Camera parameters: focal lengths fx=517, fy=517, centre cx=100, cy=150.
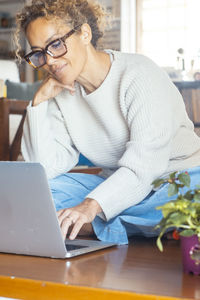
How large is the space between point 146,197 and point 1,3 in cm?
588

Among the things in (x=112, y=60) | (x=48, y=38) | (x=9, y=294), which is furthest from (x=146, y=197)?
(x=9, y=294)

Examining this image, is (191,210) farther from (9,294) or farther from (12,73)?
(12,73)

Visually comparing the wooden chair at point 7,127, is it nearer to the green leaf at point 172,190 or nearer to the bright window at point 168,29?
the green leaf at point 172,190

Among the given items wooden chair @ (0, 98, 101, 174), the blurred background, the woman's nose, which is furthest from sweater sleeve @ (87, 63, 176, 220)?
the blurred background

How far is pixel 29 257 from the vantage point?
1.16 meters

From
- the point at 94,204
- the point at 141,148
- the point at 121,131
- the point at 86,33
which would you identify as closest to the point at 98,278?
the point at 94,204

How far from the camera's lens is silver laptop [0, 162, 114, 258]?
1.04 meters

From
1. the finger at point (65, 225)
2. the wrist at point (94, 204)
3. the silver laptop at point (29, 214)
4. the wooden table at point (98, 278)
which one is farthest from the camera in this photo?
the wrist at point (94, 204)

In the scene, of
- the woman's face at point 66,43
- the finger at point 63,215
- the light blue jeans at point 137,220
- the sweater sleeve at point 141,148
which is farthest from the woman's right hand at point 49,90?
the finger at point 63,215

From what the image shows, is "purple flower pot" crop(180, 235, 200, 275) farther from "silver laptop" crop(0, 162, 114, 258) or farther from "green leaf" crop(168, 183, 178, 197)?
"silver laptop" crop(0, 162, 114, 258)

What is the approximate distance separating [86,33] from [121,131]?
12.2 inches

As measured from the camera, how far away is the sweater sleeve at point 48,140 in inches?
66.6

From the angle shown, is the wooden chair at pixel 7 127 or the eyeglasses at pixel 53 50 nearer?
the eyeglasses at pixel 53 50

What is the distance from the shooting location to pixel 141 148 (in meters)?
1.37
